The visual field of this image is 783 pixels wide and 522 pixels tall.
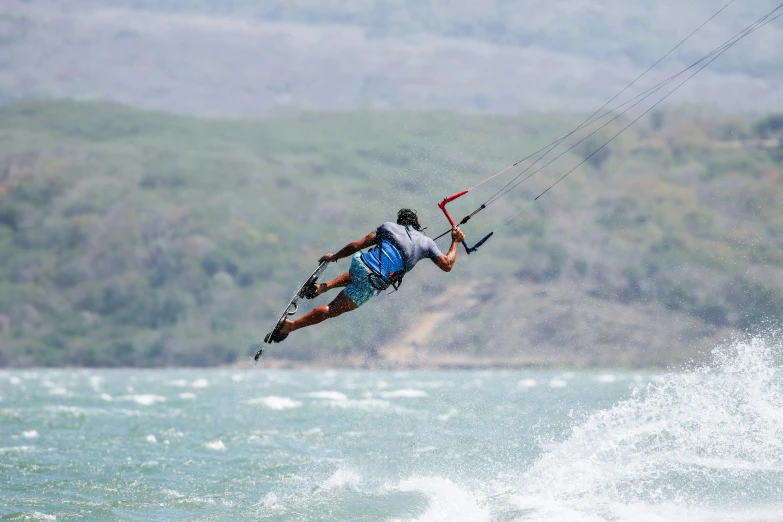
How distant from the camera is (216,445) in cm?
2589

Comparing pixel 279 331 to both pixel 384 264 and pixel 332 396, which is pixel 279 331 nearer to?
pixel 384 264

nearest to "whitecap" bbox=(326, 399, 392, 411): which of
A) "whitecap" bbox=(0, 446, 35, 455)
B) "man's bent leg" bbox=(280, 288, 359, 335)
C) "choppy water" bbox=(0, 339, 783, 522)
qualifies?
"choppy water" bbox=(0, 339, 783, 522)

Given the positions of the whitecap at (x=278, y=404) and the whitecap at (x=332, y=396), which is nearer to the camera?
the whitecap at (x=278, y=404)

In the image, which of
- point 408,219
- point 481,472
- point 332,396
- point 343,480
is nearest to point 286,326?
point 408,219

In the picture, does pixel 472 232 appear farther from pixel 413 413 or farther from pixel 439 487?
pixel 439 487

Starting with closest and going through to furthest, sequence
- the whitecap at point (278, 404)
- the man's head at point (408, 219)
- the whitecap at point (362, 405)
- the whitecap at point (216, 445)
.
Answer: the man's head at point (408, 219) < the whitecap at point (216, 445) < the whitecap at point (362, 405) < the whitecap at point (278, 404)

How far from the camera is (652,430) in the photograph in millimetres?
17266

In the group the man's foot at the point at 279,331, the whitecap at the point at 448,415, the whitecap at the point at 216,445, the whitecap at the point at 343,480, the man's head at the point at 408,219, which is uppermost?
the whitecap at the point at 448,415

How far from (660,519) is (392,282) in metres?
4.75

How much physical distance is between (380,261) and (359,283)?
0.44m

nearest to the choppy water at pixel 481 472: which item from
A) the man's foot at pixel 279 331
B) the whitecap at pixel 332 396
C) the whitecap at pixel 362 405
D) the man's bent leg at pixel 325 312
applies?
the man's foot at pixel 279 331

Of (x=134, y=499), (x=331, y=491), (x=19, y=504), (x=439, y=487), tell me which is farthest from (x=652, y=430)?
(x=19, y=504)

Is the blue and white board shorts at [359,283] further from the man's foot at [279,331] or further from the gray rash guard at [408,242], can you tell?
the man's foot at [279,331]

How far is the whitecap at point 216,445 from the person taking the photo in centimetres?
2522
